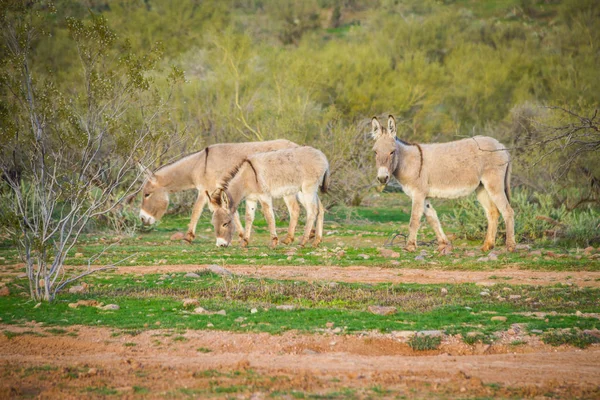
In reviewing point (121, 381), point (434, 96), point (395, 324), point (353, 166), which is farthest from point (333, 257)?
point (434, 96)

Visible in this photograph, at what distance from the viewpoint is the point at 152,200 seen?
60.4ft

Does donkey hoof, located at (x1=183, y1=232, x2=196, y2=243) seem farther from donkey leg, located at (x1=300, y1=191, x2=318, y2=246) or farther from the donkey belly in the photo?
the donkey belly

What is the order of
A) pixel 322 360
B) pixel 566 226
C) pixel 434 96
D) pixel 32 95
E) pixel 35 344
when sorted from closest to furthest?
pixel 322 360 < pixel 35 344 < pixel 32 95 < pixel 566 226 < pixel 434 96

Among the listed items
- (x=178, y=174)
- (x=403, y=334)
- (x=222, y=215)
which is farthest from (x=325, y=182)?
(x=403, y=334)

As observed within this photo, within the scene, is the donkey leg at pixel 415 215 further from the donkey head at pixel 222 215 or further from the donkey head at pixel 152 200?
the donkey head at pixel 152 200

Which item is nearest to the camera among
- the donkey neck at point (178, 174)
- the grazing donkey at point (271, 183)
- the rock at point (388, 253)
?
the rock at point (388, 253)

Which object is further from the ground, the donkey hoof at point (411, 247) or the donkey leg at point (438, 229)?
the donkey leg at point (438, 229)

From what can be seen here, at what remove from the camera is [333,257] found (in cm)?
1450

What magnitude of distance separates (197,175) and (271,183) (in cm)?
221

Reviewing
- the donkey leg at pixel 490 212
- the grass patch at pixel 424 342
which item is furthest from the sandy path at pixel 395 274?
the grass patch at pixel 424 342

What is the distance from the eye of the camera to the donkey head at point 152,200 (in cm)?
1827

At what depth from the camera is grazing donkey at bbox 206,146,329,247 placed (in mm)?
16375

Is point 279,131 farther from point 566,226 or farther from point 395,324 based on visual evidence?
point 395,324

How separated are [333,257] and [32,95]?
250 inches
